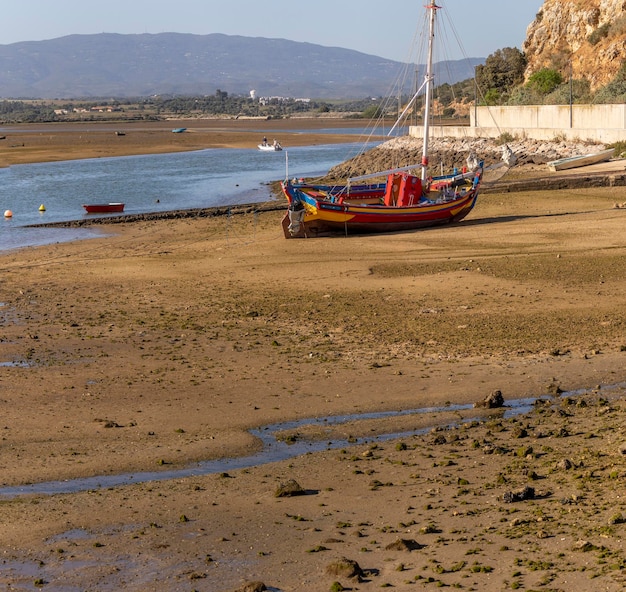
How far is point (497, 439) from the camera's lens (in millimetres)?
11758

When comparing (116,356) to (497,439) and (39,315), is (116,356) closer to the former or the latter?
(39,315)

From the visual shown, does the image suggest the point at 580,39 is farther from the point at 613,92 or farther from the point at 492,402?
the point at 492,402

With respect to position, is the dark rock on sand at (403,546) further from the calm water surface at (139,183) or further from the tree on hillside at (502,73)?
the tree on hillside at (502,73)

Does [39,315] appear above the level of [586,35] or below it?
below

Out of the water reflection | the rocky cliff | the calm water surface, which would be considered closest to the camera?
the water reflection

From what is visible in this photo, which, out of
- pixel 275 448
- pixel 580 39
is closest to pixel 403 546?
pixel 275 448

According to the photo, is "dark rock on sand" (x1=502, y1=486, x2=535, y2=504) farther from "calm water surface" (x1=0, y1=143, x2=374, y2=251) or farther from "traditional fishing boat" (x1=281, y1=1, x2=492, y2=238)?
"calm water surface" (x1=0, y1=143, x2=374, y2=251)

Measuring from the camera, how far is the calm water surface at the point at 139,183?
39372 mm

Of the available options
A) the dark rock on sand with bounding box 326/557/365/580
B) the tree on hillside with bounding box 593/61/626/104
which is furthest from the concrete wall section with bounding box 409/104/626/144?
the dark rock on sand with bounding box 326/557/365/580

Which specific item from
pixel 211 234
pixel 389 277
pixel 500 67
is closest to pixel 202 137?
pixel 500 67

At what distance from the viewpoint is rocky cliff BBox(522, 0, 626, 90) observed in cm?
6456

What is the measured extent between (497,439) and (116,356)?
6694 mm

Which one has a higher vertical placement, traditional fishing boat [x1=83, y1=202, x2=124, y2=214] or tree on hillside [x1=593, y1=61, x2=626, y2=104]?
tree on hillside [x1=593, y1=61, x2=626, y2=104]

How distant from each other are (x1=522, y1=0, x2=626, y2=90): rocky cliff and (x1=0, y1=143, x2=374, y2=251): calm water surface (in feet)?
50.5
